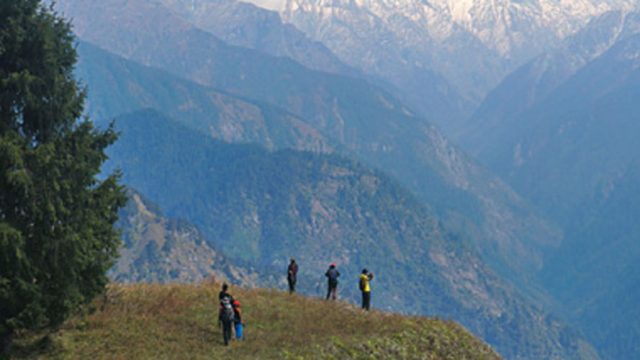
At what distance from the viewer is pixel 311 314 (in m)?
43.0

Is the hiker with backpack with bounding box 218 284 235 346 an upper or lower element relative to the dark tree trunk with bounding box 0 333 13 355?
upper

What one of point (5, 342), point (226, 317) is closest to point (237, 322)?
point (226, 317)

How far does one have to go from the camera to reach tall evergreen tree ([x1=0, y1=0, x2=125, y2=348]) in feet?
105

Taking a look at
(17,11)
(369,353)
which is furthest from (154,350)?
(17,11)

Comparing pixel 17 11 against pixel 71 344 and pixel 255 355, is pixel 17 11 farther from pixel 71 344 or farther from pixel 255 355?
pixel 255 355

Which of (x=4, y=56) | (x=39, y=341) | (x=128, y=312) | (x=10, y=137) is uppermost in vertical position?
(x=4, y=56)

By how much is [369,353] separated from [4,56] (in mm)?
21223

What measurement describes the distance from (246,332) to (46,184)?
12.3 m

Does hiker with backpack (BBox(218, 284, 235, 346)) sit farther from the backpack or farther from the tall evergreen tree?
the tall evergreen tree

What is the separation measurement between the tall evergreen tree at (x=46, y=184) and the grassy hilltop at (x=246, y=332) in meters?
2.11

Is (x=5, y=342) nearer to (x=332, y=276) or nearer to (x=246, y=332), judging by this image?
(x=246, y=332)

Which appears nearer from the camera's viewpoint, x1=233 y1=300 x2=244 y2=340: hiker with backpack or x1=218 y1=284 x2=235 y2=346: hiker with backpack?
x1=218 y1=284 x2=235 y2=346: hiker with backpack

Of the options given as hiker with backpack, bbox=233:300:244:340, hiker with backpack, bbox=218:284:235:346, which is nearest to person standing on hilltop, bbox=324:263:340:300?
hiker with backpack, bbox=233:300:244:340

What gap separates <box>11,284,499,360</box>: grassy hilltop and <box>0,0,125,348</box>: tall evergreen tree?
2.11m
